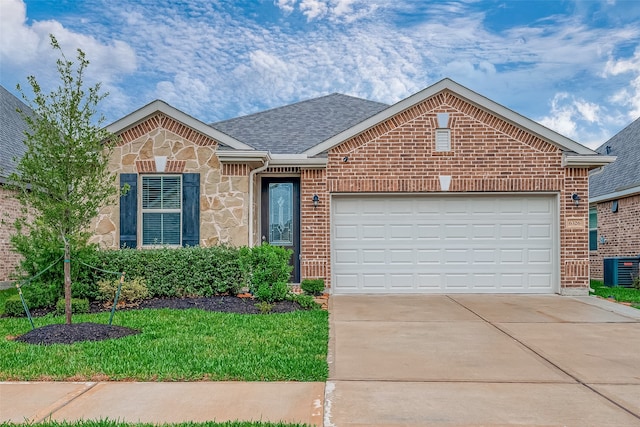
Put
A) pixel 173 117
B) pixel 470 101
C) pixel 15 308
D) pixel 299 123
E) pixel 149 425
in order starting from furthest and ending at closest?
1. pixel 299 123
2. pixel 470 101
3. pixel 173 117
4. pixel 15 308
5. pixel 149 425

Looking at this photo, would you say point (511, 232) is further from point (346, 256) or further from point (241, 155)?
point (241, 155)

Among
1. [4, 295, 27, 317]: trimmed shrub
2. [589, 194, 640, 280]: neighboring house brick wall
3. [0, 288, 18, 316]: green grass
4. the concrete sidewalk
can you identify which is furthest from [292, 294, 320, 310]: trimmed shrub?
[589, 194, 640, 280]: neighboring house brick wall

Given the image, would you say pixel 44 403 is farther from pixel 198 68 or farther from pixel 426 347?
pixel 198 68

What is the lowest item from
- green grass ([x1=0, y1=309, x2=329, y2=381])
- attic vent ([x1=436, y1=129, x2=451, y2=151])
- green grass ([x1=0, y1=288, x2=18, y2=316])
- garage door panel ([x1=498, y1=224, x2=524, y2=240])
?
green grass ([x1=0, y1=288, x2=18, y2=316])

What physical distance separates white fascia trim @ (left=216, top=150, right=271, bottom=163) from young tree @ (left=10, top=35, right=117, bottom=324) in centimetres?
371

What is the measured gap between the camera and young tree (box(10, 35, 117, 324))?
7.14m

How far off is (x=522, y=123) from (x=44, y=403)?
10.6 metres

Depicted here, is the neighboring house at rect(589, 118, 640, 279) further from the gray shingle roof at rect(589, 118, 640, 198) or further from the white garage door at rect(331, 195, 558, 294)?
the white garage door at rect(331, 195, 558, 294)

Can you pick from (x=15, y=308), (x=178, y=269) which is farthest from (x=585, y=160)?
(x=15, y=308)

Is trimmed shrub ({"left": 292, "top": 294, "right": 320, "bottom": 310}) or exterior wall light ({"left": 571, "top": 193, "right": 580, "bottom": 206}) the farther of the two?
exterior wall light ({"left": 571, "top": 193, "right": 580, "bottom": 206})

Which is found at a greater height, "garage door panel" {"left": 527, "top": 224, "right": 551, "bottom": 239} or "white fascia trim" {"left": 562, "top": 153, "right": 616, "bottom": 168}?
"white fascia trim" {"left": 562, "top": 153, "right": 616, "bottom": 168}

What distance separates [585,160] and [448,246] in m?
3.56

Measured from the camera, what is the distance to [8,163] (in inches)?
584

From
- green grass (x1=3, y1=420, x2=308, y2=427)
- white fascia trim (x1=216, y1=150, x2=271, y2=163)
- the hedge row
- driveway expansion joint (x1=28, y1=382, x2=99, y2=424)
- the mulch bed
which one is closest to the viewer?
green grass (x1=3, y1=420, x2=308, y2=427)
